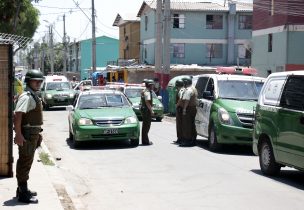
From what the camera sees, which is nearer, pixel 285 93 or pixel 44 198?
pixel 44 198

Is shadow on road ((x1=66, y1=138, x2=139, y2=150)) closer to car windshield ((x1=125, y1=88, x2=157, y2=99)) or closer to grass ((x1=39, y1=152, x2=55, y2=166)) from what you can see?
grass ((x1=39, y1=152, x2=55, y2=166))

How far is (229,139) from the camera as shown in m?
14.4

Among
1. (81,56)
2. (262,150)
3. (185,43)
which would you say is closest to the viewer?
(262,150)

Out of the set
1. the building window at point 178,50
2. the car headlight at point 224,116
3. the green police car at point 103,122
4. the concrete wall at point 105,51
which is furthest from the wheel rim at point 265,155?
the concrete wall at point 105,51

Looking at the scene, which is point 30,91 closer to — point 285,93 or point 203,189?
point 203,189

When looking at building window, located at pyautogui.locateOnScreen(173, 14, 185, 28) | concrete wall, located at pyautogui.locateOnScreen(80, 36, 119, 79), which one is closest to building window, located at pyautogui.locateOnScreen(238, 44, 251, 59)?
building window, located at pyautogui.locateOnScreen(173, 14, 185, 28)

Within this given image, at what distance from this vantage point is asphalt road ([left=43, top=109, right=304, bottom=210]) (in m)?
8.80

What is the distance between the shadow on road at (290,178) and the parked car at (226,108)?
7.98 feet

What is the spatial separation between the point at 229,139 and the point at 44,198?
22.4 feet

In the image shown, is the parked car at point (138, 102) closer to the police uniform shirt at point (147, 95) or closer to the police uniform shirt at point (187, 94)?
the police uniform shirt at point (147, 95)

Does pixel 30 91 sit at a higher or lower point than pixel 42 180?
higher

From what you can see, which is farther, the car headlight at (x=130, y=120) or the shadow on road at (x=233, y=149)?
the car headlight at (x=130, y=120)

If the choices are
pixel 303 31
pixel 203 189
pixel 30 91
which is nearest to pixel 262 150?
pixel 203 189

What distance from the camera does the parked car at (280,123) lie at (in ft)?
32.5
